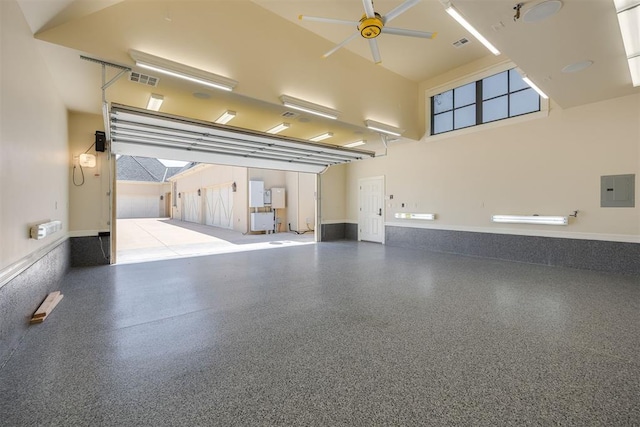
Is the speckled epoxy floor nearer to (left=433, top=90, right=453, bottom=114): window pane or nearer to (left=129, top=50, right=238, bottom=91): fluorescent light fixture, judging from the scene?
(left=129, top=50, right=238, bottom=91): fluorescent light fixture

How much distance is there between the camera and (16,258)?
2.61 metres

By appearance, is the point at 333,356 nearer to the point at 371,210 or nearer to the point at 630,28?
the point at 630,28

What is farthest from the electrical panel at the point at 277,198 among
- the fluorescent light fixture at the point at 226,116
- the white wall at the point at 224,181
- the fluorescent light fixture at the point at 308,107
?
the fluorescent light fixture at the point at 308,107

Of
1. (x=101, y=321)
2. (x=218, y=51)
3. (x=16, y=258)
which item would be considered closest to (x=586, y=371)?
(x=101, y=321)

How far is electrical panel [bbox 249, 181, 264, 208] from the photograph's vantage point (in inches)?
484

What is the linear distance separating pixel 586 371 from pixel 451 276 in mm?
2828

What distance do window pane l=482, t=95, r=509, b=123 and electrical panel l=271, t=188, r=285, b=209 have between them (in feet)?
28.8

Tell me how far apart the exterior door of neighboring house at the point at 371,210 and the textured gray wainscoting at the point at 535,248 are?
3.95 ft

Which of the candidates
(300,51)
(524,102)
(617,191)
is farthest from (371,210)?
(617,191)

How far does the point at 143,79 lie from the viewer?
421 centimetres

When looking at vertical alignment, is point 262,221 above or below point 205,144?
below

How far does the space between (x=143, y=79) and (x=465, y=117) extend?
7003mm

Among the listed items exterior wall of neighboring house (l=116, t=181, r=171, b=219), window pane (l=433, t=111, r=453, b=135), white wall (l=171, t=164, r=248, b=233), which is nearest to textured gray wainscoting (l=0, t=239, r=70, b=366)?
window pane (l=433, t=111, r=453, b=135)

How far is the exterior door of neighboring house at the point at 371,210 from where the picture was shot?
9219 millimetres
